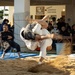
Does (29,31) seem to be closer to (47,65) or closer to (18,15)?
(47,65)

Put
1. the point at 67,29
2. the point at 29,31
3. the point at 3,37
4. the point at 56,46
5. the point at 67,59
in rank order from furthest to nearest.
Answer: the point at 67,29 → the point at 56,46 → the point at 3,37 → the point at 67,59 → the point at 29,31

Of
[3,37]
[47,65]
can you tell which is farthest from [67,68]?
[3,37]

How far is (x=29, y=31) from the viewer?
726 cm

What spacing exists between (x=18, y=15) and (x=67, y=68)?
580cm

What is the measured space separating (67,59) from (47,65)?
1.48m

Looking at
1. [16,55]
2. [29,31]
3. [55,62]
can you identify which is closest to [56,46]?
[16,55]

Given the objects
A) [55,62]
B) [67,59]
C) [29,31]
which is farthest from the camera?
[67,59]

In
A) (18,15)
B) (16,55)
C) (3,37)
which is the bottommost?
(16,55)

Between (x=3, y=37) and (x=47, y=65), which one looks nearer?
(x=47, y=65)

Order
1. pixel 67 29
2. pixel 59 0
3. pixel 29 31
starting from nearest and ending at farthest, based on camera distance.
Result: pixel 29 31
pixel 67 29
pixel 59 0

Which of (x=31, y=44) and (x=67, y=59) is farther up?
(x=31, y=44)

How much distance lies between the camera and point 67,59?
9.63 metres

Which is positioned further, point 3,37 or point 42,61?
point 3,37

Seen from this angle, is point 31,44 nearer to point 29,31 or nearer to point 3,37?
point 29,31
